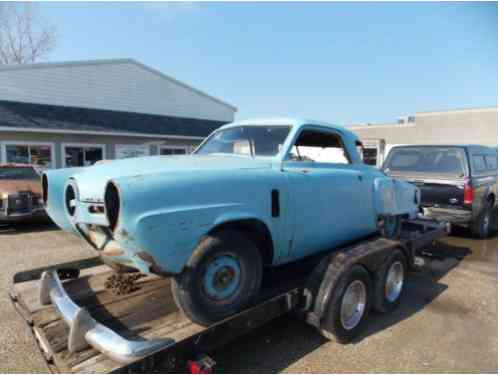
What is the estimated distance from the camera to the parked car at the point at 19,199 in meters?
7.86

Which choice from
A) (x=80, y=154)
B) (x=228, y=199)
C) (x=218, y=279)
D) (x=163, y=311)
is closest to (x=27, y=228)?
(x=163, y=311)

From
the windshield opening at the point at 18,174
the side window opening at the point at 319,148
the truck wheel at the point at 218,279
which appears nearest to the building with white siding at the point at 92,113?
the windshield opening at the point at 18,174

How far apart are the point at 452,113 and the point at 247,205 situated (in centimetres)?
2691

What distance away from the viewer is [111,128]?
15797mm

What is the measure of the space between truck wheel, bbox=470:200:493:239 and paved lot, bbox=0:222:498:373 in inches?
103

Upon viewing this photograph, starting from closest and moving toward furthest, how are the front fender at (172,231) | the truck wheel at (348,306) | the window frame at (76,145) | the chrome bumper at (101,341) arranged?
the chrome bumper at (101,341) → the front fender at (172,231) → the truck wheel at (348,306) → the window frame at (76,145)

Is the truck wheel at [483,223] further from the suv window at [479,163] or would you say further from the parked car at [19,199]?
the parked car at [19,199]

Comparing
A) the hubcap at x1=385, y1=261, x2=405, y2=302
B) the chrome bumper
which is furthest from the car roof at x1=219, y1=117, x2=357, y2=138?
the chrome bumper

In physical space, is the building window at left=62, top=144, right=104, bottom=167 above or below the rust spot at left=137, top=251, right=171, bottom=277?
above

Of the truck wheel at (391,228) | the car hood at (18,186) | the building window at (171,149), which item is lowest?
the truck wheel at (391,228)

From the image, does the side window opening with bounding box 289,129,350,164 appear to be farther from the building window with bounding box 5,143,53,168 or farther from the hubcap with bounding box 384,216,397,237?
the building window with bounding box 5,143,53,168

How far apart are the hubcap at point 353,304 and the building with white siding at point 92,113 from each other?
1438 cm

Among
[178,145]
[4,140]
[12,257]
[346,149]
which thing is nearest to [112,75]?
[178,145]

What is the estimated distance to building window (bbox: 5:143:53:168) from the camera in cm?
1356
